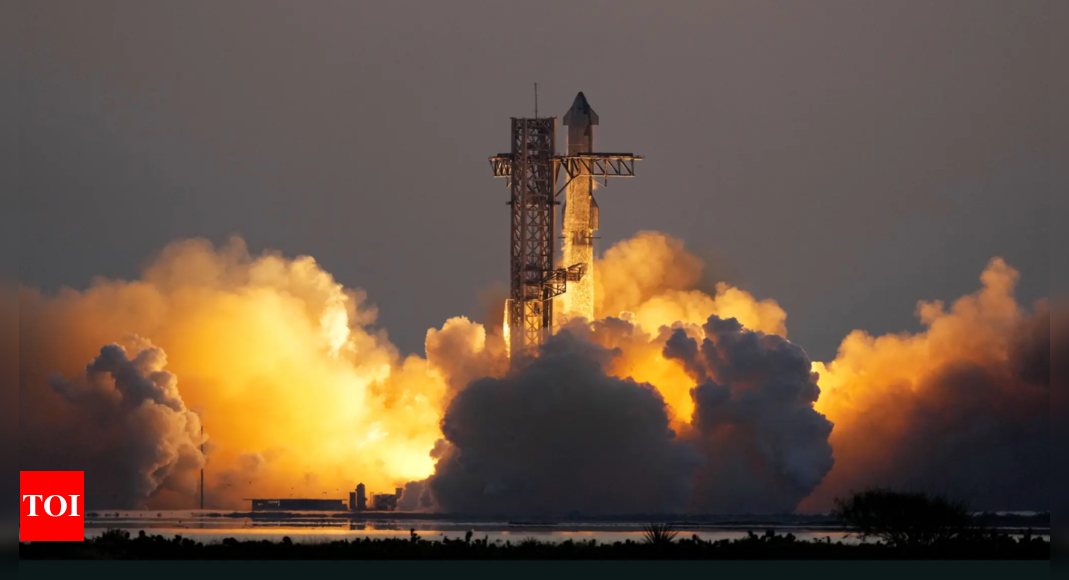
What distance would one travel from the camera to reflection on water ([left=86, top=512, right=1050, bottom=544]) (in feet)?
373

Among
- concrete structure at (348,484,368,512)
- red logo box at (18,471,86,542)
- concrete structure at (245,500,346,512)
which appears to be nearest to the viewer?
red logo box at (18,471,86,542)

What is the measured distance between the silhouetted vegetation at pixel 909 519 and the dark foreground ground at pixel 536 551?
35.3 inches

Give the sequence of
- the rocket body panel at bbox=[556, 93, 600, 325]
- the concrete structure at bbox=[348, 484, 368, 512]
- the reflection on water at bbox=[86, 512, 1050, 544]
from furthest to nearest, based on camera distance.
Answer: the concrete structure at bbox=[348, 484, 368, 512], the rocket body panel at bbox=[556, 93, 600, 325], the reflection on water at bbox=[86, 512, 1050, 544]

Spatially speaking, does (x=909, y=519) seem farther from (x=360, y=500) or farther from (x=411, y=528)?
(x=360, y=500)

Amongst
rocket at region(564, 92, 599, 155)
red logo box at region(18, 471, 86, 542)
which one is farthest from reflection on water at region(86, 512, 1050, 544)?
rocket at region(564, 92, 599, 155)

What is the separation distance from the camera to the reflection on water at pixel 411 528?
114 meters

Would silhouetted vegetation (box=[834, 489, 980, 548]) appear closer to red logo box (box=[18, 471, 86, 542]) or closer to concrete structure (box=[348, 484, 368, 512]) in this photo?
red logo box (box=[18, 471, 86, 542])

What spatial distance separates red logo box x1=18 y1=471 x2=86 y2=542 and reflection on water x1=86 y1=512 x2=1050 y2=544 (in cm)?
901

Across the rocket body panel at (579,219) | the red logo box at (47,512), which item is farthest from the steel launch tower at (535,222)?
the red logo box at (47,512)

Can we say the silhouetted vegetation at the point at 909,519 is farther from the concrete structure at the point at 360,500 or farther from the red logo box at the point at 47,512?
the concrete structure at the point at 360,500

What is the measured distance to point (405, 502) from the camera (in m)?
134

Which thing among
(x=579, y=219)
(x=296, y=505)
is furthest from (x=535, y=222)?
(x=296, y=505)

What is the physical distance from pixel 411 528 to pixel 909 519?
114ft
